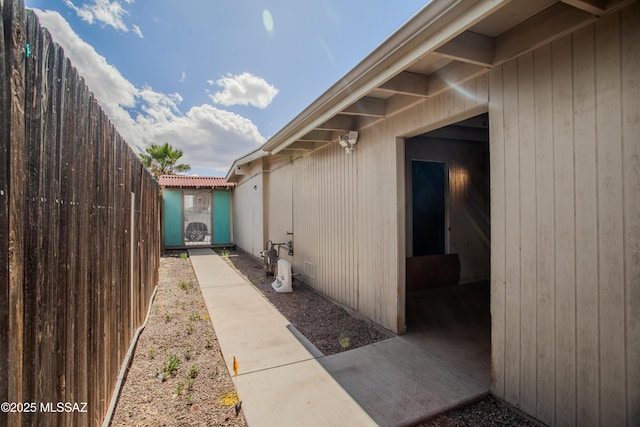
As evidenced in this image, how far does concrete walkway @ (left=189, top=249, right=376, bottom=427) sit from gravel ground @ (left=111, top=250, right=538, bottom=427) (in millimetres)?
140

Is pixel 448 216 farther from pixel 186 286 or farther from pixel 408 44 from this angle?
pixel 186 286

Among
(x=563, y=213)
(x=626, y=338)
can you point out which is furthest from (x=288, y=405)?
(x=563, y=213)

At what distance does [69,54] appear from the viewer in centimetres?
155

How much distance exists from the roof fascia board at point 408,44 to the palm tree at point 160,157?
17598mm

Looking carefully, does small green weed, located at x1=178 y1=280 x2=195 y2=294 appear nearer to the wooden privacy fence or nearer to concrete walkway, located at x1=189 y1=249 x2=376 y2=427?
concrete walkway, located at x1=189 y1=249 x2=376 y2=427

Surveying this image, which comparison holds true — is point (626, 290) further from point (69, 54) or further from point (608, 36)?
point (69, 54)

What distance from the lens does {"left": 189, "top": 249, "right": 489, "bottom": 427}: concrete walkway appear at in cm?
229

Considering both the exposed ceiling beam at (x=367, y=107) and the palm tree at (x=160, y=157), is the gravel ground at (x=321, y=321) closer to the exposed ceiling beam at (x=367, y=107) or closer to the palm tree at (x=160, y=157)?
the exposed ceiling beam at (x=367, y=107)

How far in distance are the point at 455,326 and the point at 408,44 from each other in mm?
3425

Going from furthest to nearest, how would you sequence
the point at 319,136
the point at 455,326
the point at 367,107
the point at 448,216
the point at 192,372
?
the point at 448,216 < the point at 319,136 < the point at 455,326 < the point at 367,107 < the point at 192,372

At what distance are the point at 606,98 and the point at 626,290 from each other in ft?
3.76

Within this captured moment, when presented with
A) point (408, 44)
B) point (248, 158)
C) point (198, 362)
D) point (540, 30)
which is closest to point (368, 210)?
point (408, 44)

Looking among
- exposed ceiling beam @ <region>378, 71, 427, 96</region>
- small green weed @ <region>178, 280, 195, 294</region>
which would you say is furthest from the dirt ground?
exposed ceiling beam @ <region>378, 71, 427, 96</region>

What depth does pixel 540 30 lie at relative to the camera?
85.7 inches
